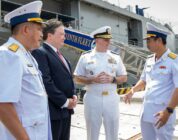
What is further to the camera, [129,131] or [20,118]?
[129,131]

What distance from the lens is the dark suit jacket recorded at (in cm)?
249

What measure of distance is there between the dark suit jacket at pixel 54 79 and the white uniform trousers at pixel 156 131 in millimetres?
792

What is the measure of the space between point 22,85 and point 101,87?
163 centimetres

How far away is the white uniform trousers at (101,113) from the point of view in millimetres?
3168

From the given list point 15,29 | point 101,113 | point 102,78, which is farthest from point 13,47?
point 101,113

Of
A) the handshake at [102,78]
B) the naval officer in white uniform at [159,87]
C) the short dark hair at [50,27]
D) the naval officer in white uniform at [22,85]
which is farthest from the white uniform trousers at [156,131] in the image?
the short dark hair at [50,27]

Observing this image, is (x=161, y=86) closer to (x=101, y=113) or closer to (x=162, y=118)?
(x=162, y=118)

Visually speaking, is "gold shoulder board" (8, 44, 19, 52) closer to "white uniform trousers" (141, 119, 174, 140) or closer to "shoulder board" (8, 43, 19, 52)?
"shoulder board" (8, 43, 19, 52)

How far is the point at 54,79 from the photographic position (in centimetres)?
260

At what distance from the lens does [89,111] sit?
10.5 feet

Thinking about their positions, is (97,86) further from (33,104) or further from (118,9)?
(118,9)

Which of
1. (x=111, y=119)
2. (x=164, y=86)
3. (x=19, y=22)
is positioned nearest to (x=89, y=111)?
(x=111, y=119)

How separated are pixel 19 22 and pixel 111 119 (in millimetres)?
1812

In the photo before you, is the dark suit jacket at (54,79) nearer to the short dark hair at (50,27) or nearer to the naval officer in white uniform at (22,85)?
the short dark hair at (50,27)
